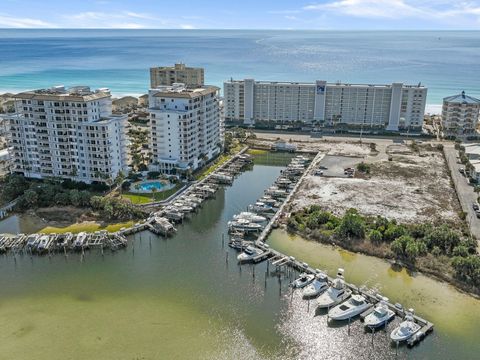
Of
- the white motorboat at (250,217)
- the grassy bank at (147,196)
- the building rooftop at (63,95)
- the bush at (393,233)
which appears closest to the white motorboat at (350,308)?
the bush at (393,233)

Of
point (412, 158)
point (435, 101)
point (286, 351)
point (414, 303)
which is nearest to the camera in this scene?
point (286, 351)

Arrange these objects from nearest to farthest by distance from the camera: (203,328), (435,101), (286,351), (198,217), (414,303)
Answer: (286,351) → (203,328) → (414,303) → (198,217) → (435,101)

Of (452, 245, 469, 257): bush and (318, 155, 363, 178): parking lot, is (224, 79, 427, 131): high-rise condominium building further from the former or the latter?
(452, 245, 469, 257): bush

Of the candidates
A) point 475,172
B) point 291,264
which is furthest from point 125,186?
point 475,172

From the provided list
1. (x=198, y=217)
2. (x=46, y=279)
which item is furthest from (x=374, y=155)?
(x=46, y=279)

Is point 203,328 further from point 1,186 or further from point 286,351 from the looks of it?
point 1,186
